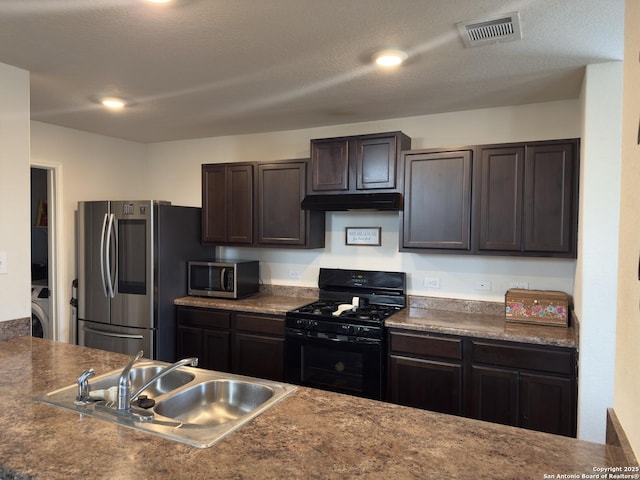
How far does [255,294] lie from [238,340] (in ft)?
2.05

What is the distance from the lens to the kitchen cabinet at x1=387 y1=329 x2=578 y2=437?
2631 millimetres

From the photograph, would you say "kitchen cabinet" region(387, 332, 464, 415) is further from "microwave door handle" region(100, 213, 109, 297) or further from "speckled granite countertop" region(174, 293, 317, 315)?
"microwave door handle" region(100, 213, 109, 297)

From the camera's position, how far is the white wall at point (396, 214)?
324 centimetres

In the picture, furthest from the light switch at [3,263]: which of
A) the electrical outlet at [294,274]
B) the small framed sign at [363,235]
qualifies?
the small framed sign at [363,235]

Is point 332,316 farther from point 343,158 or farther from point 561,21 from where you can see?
point 561,21

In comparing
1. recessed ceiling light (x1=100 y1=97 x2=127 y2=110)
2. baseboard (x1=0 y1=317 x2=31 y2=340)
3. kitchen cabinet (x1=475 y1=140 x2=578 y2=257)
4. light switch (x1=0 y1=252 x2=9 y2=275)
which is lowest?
baseboard (x1=0 y1=317 x2=31 y2=340)

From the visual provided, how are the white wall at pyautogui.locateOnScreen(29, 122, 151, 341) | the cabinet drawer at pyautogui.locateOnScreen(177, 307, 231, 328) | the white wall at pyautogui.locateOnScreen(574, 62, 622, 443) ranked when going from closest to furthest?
the white wall at pyautogui.locateOnScreen(574, 62, 622, 443) → the cabinet drawer at pyautogui.locateOnScreen(177, 307, 231, 328) → the white wall at pyautogui.locateOnScreen(29, 122, 151, 341)

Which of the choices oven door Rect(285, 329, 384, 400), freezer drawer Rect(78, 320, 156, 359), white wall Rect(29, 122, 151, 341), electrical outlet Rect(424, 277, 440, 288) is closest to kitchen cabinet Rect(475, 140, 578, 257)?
electrical outlet Rect(424, 277, 440, 288)

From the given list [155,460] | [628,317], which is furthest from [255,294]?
[628,317]

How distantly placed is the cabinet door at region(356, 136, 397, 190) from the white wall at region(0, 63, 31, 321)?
2.22 metres

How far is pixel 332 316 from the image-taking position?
3.27 m

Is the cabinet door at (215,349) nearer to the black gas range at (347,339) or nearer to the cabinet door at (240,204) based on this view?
the black gas range at (347,339)

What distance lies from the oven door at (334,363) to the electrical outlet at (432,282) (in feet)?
2.61

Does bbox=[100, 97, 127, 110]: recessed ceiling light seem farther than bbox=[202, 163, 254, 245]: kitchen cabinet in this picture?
No
